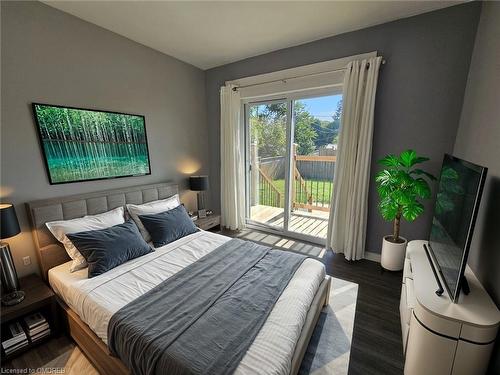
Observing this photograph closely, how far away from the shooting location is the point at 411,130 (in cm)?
244

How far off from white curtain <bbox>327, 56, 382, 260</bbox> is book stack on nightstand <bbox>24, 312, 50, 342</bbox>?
3.06m

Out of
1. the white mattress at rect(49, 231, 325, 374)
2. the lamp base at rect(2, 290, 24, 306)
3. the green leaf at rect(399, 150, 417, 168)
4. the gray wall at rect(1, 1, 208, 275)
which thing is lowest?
the lamp base at rect(2, 290, 24, 306)

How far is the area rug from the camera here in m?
1.50

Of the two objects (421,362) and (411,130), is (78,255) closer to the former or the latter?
(421,362)

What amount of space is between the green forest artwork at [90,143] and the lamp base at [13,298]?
0.98 meters

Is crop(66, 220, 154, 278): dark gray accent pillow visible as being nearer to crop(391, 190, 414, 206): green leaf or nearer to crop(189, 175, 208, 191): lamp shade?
crop(189, 175, 208, 191): lamp shade

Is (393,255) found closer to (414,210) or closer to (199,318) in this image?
(414,210)

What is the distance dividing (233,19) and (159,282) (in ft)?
8.71

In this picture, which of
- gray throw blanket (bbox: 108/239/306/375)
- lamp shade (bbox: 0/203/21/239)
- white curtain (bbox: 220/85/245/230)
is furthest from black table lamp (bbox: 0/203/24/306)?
white curtain (bbox: 220/85/245/230)

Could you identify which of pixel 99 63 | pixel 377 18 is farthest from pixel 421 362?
pixel 99 63

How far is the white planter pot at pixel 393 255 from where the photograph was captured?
240 cm

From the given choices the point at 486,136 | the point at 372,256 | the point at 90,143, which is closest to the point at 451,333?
the point at 486,136

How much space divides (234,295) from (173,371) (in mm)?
556

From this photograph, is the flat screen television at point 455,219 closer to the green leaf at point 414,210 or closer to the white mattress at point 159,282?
the green leaf at point 414,210
